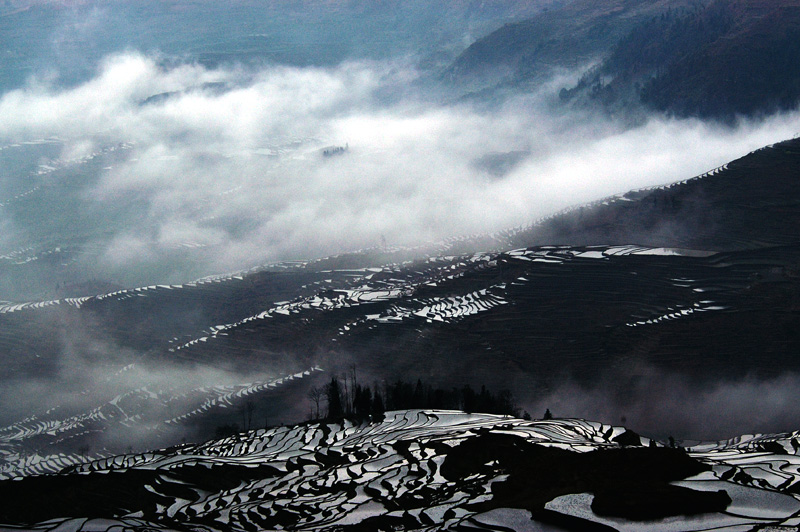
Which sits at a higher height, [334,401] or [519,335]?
[519,335]

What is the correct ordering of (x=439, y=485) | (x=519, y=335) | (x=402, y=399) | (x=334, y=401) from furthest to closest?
1. (x=519, y=335)
2. (x=334, y=401)
3. (x=402, y=399)
4. (x=439, y=485)

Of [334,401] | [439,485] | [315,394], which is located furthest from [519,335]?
[439,485]

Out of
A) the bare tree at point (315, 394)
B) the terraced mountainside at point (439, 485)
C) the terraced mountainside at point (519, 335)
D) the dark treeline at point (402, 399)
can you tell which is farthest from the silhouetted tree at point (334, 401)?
the terraced mountainside at point (439, 485)

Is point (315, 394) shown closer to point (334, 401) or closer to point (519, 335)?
point (334, 401)

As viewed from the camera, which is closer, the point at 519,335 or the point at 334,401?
the point at 334,401

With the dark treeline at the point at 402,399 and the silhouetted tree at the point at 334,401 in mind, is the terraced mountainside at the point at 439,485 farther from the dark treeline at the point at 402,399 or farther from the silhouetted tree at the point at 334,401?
the silhouetted tree at the point at 334,401
